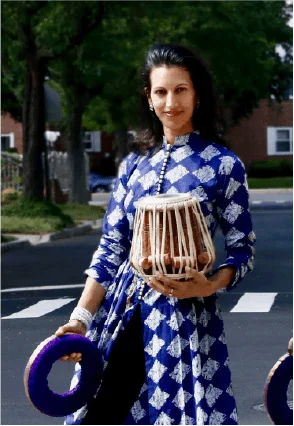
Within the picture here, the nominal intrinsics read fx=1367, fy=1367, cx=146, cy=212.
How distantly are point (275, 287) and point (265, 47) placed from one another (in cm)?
2799

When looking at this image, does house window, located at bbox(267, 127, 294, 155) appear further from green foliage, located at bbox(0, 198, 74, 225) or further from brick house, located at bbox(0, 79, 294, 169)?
green foliage, located at bbox(0, 198, 74, 225)

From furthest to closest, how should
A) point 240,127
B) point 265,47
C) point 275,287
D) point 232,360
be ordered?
1. point 240,127
2. point 265,47
3. point 275,287
4. point 232,360

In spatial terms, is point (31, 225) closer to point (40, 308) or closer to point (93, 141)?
point (40, 308)

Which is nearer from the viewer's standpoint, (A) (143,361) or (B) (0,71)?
(A) (143,361)

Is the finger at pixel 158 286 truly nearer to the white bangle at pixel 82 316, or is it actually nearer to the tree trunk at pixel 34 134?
the white bangle at pixel 82 316

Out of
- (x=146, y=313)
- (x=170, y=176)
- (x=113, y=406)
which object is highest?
(x=170, y=176)

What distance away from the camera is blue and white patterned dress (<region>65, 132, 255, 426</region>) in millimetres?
4113

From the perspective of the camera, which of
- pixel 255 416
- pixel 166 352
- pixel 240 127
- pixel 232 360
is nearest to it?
pixel 166 352

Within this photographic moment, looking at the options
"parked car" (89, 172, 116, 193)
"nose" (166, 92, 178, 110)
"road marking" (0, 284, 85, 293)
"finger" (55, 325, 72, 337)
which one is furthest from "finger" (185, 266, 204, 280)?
"parked car" (89, 172, 116, 193)

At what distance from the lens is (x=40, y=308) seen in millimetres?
14008

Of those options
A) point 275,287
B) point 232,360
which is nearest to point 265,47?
point 275,287

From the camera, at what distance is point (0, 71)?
120 feet

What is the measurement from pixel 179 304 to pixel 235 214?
1.10 feet

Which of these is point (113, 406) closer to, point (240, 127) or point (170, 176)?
point (170, 176)
